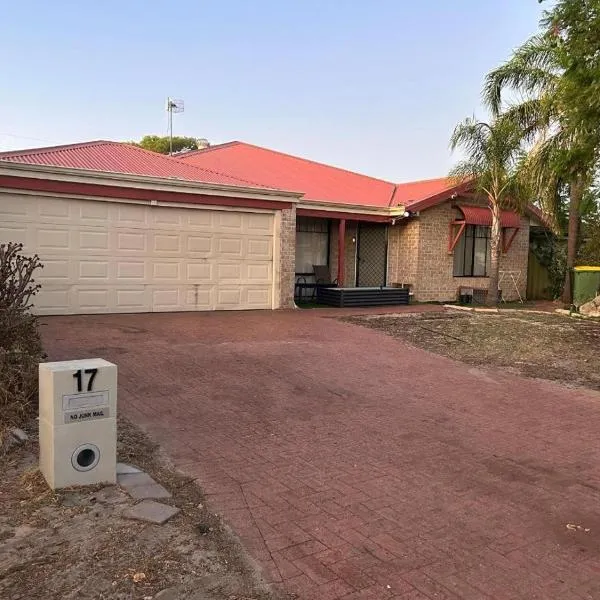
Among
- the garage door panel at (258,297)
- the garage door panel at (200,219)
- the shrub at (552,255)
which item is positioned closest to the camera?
the garage door panel at (200,219)

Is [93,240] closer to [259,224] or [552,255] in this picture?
[259,224]

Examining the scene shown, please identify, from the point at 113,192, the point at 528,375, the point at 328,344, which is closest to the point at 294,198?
the point at 113,192

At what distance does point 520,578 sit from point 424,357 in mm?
6571

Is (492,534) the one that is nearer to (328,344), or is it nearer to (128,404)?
(128,404)

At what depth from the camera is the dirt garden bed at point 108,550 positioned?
2947 millimetres

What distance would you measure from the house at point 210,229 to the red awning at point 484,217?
0.17 feet

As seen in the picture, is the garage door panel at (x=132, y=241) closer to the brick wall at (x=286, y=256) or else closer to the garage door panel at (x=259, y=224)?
the garage door panel at (x=259, y=224)

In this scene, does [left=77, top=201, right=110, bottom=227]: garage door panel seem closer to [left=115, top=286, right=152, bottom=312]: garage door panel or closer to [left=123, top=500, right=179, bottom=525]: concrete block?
[left=115, top=286, right=152, bottom=312]: garage door panel

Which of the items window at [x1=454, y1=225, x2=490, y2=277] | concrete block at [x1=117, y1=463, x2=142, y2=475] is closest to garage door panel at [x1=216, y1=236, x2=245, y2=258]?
A: window at [x1=454, y1=225, x2=490, y2=277]

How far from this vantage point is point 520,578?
10.7 ft

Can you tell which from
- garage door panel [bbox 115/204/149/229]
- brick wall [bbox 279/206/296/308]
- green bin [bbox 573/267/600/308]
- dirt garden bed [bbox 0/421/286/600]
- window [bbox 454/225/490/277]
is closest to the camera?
dirt garden bed [bbox 0/421/286/600]

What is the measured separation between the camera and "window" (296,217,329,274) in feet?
59.5

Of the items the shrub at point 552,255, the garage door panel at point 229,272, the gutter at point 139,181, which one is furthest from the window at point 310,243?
the shrub at point 552,255

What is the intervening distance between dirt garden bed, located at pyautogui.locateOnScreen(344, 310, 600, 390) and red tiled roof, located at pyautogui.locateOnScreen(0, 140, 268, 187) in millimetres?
5041
